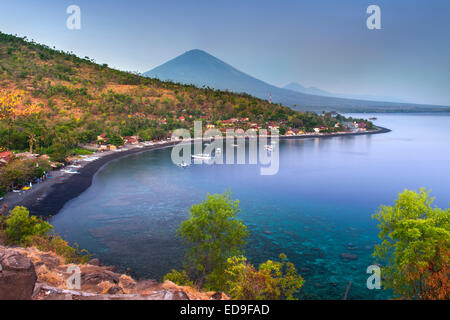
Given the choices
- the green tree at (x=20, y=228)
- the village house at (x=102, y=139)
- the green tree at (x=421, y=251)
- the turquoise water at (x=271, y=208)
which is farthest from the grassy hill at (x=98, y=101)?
the green tree at (x=421, y=251)

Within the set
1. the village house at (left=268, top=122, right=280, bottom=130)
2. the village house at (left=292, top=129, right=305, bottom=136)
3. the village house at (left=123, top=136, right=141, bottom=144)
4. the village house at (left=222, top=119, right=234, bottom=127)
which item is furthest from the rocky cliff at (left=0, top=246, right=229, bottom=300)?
the village house at (left=292, top=129, right=305, bottom=136)

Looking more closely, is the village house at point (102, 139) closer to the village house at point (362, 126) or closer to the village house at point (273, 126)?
the village house at point (273, 126)

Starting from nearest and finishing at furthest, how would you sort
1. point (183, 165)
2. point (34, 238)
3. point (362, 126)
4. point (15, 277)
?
point (15, 277)
point (34, 238)
point (183, 165)
point (362, 126)

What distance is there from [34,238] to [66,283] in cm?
532

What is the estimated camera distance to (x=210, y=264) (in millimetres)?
14594

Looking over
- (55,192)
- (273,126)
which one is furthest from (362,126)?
(55,192)

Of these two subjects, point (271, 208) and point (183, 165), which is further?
point (183, 165)

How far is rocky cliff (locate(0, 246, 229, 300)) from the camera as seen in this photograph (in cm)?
803

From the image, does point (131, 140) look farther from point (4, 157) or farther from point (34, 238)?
point (34, 238)

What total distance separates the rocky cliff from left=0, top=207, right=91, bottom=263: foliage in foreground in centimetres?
67

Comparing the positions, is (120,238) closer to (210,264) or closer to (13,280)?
(210,264)

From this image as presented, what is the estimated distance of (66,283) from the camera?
11.9m

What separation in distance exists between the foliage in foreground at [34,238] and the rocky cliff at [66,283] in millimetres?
673
